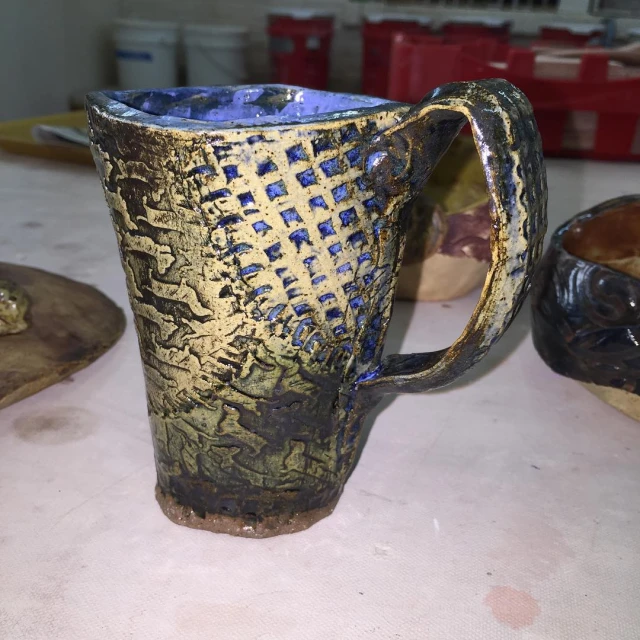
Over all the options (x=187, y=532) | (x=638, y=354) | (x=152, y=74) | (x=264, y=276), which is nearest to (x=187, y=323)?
(x=264, y=276)

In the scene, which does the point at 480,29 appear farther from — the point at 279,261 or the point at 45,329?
the point at 279,261

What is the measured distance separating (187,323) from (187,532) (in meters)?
0.16

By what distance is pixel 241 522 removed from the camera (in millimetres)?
468

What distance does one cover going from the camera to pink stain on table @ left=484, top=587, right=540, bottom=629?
423 mm

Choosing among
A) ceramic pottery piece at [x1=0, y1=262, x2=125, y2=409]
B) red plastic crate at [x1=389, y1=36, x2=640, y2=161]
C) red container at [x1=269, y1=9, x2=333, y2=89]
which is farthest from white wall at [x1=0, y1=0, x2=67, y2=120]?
ceramic pottery piece at [x1=0, y1=262, x2=125, y2=409]

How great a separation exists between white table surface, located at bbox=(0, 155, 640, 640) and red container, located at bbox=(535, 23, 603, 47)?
148cm

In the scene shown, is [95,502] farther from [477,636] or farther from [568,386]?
[568,386]

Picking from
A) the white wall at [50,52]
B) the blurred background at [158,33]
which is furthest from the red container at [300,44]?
the white wall at [50,52]

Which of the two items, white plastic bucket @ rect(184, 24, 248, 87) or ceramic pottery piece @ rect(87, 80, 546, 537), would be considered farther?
white plastic bucket @ rect(184, 24, 248, 87)

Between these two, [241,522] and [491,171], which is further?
[241,522]

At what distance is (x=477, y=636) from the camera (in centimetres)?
41

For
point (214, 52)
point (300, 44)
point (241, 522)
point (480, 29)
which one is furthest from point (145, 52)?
point (241, 522)

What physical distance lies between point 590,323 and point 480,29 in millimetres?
1624

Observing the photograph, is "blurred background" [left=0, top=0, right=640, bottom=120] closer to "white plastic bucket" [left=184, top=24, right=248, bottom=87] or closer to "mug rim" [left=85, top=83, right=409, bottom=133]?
"white plastic bucket" [left=184, top=24, right=248, bottom=87]
